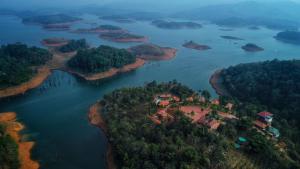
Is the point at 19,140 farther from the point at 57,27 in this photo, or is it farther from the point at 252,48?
the point at 57,27

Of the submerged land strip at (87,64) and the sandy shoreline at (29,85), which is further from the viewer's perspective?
the submerged land strip at (87,64)

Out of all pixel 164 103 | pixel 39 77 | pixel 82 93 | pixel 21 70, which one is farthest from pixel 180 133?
pixel 21 70

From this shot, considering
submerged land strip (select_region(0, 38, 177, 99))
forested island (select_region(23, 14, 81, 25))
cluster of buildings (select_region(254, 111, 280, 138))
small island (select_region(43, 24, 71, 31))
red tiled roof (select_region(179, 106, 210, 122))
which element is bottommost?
cluster of buildings (select_region(254, 111, 280, 138))

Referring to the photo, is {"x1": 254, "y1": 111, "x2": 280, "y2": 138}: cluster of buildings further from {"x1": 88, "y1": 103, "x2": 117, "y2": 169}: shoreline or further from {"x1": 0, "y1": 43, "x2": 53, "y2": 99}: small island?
{"x1": 0, "y1": 43, "x2": 53, "y2": 99}: small island

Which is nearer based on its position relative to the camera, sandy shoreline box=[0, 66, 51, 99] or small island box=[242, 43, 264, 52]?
sandy shoreline box=[0, 66, 51, 99]

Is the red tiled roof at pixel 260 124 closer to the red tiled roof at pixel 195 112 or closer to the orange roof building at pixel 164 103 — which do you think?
the red tiled roof at pixel 195 112

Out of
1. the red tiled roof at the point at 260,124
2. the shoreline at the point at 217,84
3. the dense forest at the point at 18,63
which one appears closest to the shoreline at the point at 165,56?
the shoreline at the point at 217,84

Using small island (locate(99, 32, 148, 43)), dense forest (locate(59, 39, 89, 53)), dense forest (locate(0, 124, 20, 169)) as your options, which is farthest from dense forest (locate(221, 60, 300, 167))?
small island (locate(99, 32, 148, 43))
